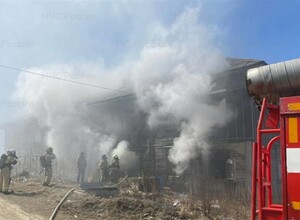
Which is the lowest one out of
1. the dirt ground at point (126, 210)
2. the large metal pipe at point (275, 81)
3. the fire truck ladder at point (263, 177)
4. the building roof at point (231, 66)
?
the dirt ground at point (126, 210)

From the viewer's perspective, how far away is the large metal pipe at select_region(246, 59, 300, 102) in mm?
3441

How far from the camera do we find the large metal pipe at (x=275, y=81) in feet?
11.3

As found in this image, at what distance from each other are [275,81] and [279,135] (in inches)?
21.6

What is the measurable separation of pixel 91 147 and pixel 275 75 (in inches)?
939

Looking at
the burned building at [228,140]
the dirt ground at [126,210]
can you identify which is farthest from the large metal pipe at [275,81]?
the burned building at [228,140]

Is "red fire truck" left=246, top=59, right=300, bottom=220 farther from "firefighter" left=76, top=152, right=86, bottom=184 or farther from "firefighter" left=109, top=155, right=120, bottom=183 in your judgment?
"firefighter" left=76, top=152, right=86, bottom=184

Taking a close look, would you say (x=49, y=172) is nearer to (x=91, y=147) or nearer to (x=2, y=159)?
(x=2, y=159)

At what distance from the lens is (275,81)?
3.59 m

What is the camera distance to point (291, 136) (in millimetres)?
3197

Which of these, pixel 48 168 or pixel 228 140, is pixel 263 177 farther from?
pixel 48 168

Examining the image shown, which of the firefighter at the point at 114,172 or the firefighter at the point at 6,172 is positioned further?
the firefighter at the point at 114,172

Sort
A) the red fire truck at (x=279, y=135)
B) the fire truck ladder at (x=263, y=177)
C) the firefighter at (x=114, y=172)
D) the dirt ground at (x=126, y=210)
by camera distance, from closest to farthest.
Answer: the red fire truck at (x=279, y=135), the fire truck ladder at (x=263, y=177), the dirt ground at (x=126, y=210), the firefighter at (x=114, y=172)

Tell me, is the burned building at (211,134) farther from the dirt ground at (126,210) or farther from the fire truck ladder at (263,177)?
the fire truck ladder at (263,177)

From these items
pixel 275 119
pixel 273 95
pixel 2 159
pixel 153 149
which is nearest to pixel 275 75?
pixel 273 95
